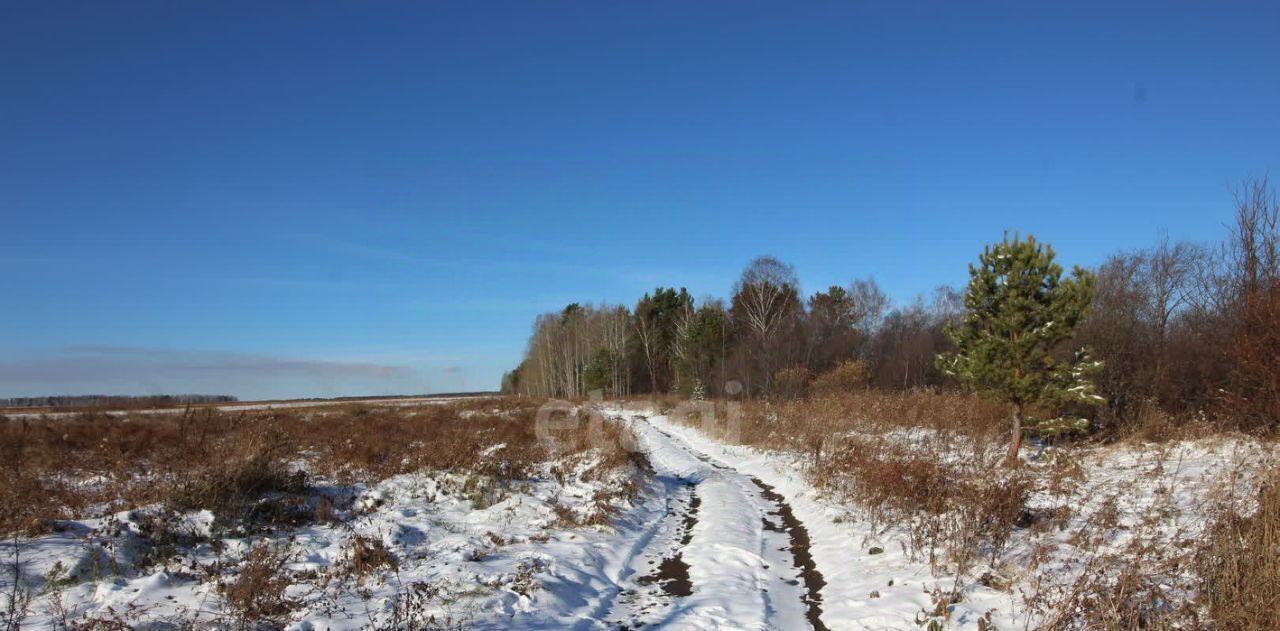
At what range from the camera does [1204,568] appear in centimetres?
575

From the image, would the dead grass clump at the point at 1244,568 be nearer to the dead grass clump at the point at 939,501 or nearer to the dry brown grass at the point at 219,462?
the dead grass clump at the point at 939,501

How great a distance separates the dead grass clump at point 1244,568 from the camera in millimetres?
4805

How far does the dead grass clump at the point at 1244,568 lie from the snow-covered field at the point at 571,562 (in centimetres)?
54

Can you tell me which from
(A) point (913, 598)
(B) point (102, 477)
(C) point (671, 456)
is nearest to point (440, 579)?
(A) point (913, 598)

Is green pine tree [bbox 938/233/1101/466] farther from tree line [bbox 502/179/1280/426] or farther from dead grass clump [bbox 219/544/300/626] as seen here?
dead grass clump [bbox 219/544/300/626]

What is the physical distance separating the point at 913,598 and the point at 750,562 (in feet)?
7.66

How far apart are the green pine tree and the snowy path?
17.9 ft

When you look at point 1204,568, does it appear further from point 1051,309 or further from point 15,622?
point 15,622

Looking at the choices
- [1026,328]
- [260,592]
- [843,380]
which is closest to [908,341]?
[843,380]

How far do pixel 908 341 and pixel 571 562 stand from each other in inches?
1678

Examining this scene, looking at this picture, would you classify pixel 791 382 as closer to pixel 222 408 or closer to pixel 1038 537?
pixel 1038 537

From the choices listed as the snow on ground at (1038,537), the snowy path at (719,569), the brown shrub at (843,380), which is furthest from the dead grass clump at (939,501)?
the brown shrub at (843,380)

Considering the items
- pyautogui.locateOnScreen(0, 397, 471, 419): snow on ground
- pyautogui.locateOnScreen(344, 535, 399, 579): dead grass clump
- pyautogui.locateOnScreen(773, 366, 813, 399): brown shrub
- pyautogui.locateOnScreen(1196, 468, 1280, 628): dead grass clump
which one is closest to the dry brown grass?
pyautogui.locateOnScreen(0, 397, 471, 419): snow on ground

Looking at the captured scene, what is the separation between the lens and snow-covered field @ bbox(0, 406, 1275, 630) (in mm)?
5977
